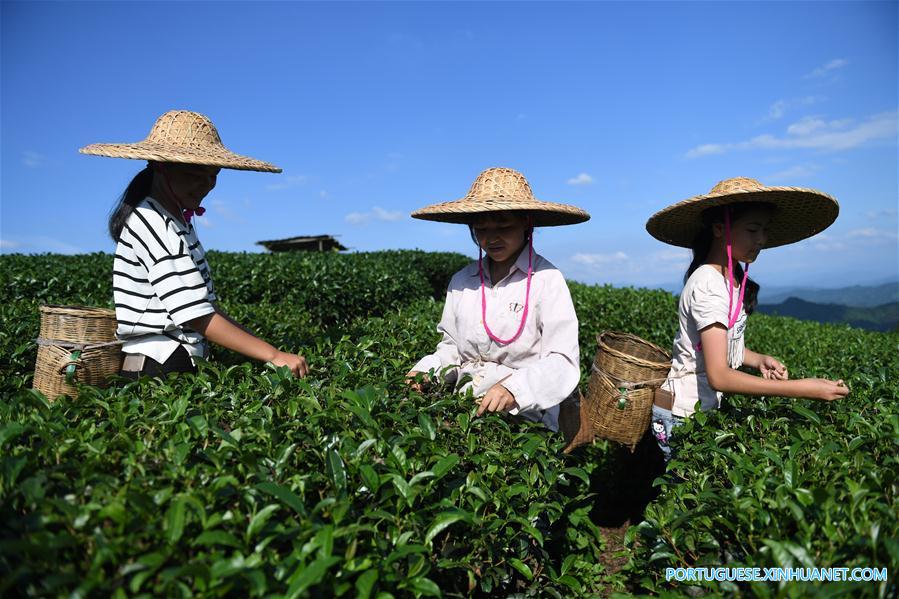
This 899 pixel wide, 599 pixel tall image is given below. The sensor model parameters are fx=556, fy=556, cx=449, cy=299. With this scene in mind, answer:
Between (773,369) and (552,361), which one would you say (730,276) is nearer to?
(773,369)

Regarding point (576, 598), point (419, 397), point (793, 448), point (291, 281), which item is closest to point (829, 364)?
point (793, 448)

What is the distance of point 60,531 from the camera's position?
129 centimetres

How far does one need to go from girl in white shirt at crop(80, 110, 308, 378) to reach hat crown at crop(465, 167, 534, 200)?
117 centimetres

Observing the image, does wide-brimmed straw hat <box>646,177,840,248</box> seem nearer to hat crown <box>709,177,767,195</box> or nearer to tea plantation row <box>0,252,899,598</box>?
hat crown <box>709,177,767,195</box>

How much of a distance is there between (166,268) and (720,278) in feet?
8.97

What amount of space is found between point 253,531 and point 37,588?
1.44 ft

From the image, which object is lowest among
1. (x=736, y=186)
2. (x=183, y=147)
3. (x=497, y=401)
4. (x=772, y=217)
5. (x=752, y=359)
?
(x=497, y=401)

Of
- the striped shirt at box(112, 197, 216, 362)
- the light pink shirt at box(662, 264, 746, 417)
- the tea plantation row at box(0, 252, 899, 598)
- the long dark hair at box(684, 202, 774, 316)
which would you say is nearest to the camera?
the tea plantation row at box(0, 252, 899, 598)

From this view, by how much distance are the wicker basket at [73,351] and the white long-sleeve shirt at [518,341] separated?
1.47 metres

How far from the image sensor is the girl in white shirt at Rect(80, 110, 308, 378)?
2527 millimetres

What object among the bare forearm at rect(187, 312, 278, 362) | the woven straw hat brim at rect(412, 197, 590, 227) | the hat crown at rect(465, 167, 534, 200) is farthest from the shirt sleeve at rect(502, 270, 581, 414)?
the bare forearm at rect(187, 312, 278, 362)

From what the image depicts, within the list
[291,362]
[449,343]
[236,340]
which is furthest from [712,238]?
[236,340]

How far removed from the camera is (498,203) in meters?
2.71

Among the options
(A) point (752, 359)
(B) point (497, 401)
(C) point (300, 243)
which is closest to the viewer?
(B) point (497, 401)
